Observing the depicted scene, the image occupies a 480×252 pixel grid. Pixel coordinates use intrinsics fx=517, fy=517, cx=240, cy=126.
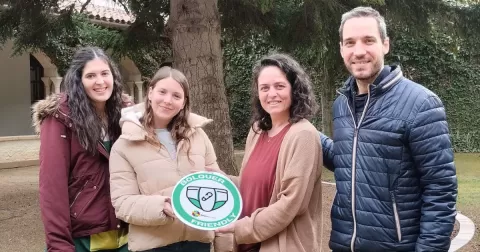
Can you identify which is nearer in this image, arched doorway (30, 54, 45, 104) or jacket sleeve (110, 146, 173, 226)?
jacket sleeve (110, 146, 173, 226)

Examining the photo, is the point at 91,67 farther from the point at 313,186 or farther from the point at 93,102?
the point at 313,186

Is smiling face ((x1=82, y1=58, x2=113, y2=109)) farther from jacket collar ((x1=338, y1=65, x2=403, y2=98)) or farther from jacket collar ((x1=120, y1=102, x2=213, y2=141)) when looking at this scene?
jacket collar ((x1=338, y1=65, x2=403, y2=98))

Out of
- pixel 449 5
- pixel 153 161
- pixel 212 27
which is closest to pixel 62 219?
pixel 153 161

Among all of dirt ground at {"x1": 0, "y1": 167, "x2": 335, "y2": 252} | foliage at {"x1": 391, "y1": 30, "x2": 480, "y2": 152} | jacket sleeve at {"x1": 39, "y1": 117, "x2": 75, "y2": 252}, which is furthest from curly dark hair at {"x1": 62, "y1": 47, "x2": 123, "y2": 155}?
foliage at {"x1": 391, "y1": 30, "x2": 480, "y2": 152}

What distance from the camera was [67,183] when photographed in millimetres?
2465

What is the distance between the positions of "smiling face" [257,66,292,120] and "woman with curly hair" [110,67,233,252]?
1.31 ft

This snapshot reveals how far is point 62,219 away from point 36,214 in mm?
5613

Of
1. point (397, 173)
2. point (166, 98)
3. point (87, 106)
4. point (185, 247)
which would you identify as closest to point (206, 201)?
point (185, 247)

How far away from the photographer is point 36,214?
7551 mm

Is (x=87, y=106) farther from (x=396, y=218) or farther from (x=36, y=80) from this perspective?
(x=36, y=80)

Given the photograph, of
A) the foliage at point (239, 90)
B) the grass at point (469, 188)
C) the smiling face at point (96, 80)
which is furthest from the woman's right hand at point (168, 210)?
the foliage at point (239, 90)

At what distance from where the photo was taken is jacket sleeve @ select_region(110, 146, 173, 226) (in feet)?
7.75

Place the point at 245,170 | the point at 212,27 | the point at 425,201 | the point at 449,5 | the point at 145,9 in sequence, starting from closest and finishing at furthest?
the point at 425,201 < the point at 245,170 < the point at 212,27 < the point at 449,5 < the point at 145,9

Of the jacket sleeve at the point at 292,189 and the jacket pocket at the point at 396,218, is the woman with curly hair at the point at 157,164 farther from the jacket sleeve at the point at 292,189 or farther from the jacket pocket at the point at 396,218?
the jacket pocket at the point at 396,218
